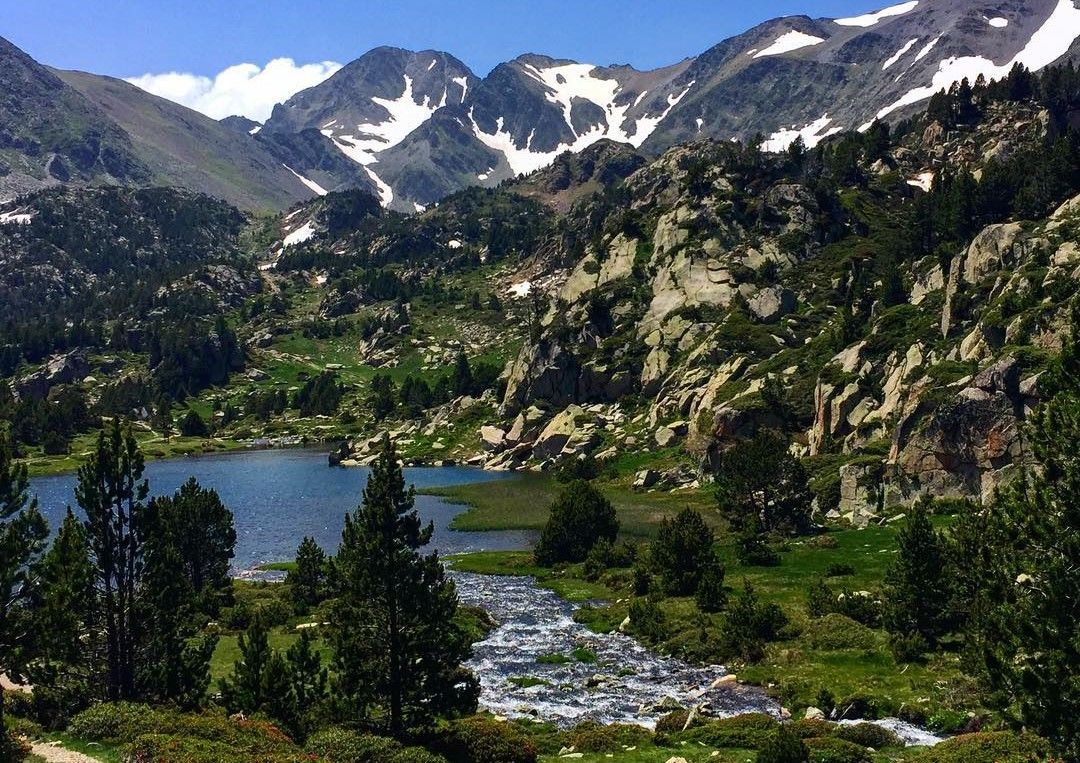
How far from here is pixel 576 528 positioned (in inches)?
3221

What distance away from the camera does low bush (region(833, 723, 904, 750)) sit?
3397 cm

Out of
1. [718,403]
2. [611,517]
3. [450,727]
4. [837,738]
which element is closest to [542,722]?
[450,727]

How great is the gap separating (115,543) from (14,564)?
9.52 metres

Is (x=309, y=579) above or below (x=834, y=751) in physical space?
below

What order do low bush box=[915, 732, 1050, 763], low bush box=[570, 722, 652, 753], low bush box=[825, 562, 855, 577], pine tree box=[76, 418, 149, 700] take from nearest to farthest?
low bush box=[915, 732, 1050, 763]
low bush box=[570, 722, 652, 753]
pine tree box=[76, 418, 149, 700]
low bush box=[825, 562, 855, 577]

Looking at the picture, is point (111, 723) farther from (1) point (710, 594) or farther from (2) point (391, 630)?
(1) point (710, 594)

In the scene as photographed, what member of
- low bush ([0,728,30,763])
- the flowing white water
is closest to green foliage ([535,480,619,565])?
the flowing white water

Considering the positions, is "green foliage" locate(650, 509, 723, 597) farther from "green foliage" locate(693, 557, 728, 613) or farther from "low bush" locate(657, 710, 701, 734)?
"low bush" locate(657, 710, 701, 734)

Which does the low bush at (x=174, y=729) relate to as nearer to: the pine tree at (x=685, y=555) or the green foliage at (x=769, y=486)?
the pine tree at (x=685, y=555)

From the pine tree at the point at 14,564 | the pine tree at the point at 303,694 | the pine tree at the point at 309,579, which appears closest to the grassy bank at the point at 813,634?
the pine tree at the point at 309,579

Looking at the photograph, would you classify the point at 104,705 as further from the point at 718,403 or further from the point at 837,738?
the point at 718,403

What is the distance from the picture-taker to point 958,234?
147 meters

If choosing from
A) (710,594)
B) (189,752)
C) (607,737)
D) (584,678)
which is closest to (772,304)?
(710,594)

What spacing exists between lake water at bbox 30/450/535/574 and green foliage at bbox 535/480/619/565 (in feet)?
37.5
